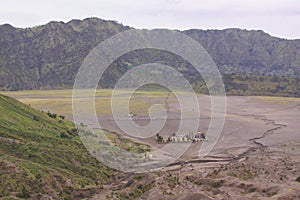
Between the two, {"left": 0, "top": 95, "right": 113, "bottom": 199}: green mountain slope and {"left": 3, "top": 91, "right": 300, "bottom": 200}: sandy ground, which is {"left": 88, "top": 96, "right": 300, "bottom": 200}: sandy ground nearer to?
{"left": 3, "top": 91, "right": 300, "bottom": 200}: sandy ground

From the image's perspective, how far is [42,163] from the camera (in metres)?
42.6

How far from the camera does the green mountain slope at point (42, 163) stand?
35938 mm

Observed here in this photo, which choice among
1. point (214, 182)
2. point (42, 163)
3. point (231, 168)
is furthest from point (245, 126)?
point (42, 163)

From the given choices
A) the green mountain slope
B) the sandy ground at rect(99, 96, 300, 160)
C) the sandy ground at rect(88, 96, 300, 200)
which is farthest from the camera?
the sandy ground at rect(99, 96, 300, 160)

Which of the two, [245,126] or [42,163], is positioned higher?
[42,163]

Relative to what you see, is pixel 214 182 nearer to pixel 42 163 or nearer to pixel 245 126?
pixel 42 163

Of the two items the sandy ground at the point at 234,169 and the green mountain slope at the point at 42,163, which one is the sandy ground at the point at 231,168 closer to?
the sandy ground at the point at 234,169

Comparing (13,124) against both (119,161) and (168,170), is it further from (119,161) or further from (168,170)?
(168,170)

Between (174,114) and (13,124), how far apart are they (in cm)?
5908

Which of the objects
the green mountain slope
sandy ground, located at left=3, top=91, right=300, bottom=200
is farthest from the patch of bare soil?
Result: the green mountain slope

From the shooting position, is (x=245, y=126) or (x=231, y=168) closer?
(x=231, y=168)

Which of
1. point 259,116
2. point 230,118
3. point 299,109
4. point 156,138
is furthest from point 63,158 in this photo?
point 299,109

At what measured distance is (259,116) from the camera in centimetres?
10819

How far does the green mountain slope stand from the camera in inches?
1415
